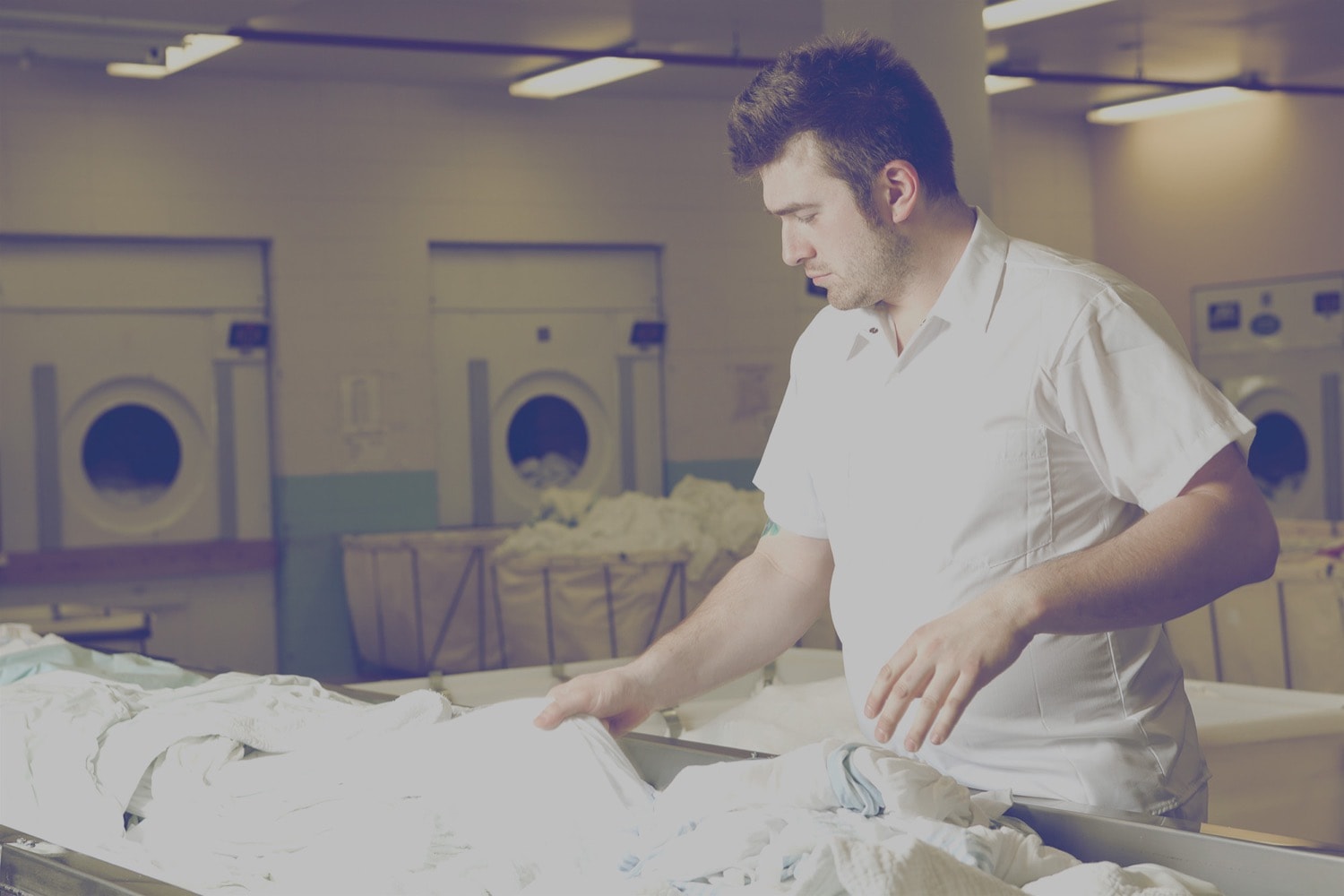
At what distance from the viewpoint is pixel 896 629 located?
1.70m

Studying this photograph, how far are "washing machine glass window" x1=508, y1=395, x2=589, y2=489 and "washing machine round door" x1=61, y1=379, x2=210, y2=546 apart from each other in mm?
1482

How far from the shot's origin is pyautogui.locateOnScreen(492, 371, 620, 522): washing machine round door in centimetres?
745

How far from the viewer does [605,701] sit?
5.54ft

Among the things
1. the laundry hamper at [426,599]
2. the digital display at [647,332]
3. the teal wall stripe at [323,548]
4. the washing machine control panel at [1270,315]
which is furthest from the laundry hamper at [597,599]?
the washing machine control panel at [1270,315]

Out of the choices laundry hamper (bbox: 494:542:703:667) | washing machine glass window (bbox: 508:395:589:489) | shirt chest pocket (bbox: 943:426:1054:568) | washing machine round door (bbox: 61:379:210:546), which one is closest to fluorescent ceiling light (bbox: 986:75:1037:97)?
washing machine glass window (bbox: 508:395:589:489)

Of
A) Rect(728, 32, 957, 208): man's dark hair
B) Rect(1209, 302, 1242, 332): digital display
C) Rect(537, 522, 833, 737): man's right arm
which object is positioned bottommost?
Rect(537, 522, 833, 737): man's right arm

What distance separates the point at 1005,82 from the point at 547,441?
2791 millimetres

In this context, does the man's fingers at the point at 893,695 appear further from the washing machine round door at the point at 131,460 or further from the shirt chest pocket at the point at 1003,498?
the washing machine round door at the point at 131,460

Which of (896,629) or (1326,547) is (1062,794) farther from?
(1326,547)

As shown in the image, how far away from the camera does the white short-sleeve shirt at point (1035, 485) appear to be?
154 centimetres

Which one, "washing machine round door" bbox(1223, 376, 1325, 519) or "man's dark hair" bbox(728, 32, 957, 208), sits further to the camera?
"washing machine round door" bbox(1223, 376, 1325, 519)

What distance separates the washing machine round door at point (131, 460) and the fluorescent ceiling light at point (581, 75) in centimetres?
215

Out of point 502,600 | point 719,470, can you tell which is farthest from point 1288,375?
point 502,600

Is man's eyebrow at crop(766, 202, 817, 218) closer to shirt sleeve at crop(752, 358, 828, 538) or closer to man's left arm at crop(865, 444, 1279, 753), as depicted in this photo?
shirt sleeve at crop(752, 358, 828, 538)
